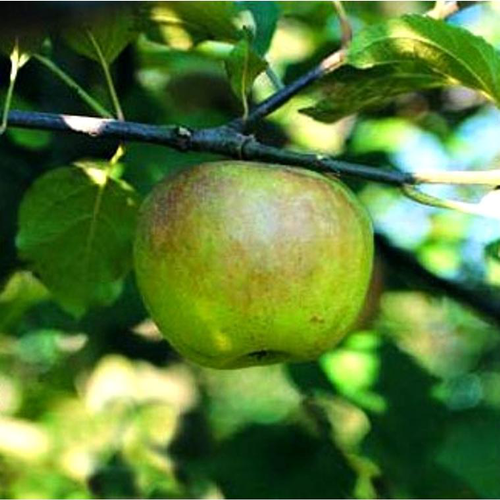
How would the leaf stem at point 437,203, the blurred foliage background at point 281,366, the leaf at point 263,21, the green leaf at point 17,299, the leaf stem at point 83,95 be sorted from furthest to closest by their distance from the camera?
1. the green leaf at point 17,299
2. the blurred foliage background at point 281,366
3. the leaf at point 263,21
4. the leaf stem at point 83,95
5. the leaf stem at point 437,203

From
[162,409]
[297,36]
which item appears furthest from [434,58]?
[162,409]

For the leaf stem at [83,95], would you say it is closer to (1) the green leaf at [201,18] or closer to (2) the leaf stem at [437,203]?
(1) the green leaf at [201,18]

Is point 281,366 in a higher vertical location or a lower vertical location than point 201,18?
lower

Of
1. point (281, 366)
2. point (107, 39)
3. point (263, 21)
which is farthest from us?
point (281, 366)

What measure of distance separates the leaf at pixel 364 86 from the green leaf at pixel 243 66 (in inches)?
4.1

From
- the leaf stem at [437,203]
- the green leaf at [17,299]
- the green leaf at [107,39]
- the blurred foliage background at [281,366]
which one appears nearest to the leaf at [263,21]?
the blurred foliage background at [281,366]

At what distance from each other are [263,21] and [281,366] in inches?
30.0

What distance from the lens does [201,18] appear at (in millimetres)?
1140

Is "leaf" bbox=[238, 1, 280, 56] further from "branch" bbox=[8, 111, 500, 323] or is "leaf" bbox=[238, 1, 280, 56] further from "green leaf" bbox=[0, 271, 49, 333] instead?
"green leaf" bbox=[0, 271, 49, 333]

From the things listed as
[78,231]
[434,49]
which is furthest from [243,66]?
[78,231]

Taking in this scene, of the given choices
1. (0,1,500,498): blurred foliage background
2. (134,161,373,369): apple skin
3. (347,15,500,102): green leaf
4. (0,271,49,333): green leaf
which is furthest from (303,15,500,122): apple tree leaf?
(0,271,49,333): green leaf

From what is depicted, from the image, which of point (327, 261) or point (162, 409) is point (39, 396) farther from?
point (327, 261)

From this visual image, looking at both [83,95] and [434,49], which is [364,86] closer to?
[434,49]

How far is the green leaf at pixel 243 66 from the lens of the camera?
91 centimetres
